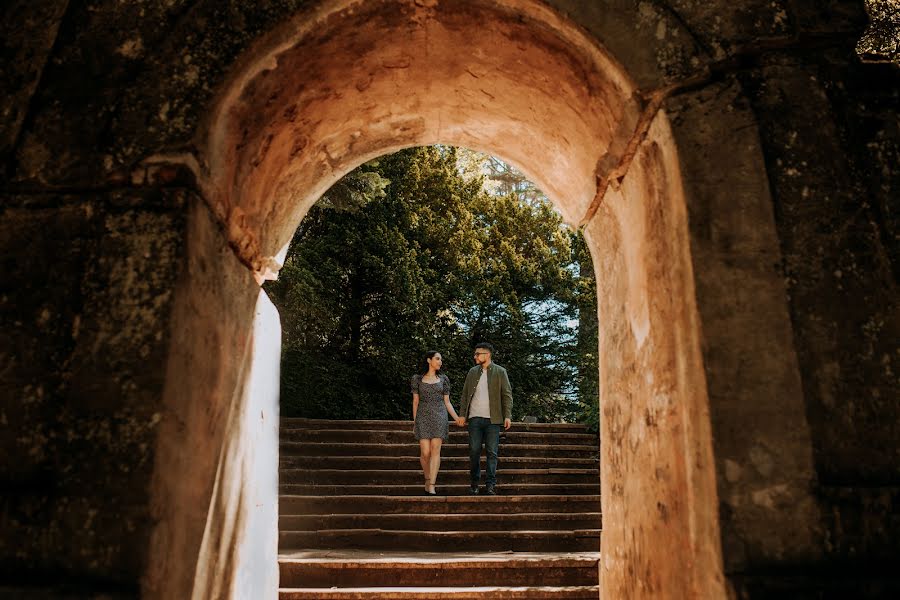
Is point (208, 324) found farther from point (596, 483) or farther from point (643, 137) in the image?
point (596, 483)

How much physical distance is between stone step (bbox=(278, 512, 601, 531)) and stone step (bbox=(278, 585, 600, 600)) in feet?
4.79

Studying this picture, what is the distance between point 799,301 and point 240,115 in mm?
1848

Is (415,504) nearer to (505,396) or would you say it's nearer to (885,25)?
(505,396)

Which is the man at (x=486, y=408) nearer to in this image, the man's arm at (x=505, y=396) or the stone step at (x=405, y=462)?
the man's arm at (x=505, y=396)

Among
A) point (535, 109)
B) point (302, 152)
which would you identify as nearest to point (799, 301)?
point (535, 109)

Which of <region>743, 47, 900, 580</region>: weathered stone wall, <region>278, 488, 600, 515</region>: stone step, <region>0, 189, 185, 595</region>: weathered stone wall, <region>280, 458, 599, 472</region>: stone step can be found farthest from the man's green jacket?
<region>0, 189, 185, 595</region>: weathered stone wall

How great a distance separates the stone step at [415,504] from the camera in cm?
618

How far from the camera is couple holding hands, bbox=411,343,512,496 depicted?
627 cm

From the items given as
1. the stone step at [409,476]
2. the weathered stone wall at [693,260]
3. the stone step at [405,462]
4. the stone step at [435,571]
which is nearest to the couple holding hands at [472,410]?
the stone step at [409,476]

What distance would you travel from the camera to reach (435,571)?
459 centimetres

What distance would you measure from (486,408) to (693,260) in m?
4.78

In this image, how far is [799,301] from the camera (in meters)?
1.71

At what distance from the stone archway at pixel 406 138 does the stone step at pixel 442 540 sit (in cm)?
262

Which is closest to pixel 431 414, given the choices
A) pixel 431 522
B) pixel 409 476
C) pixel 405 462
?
pixel 431 522
